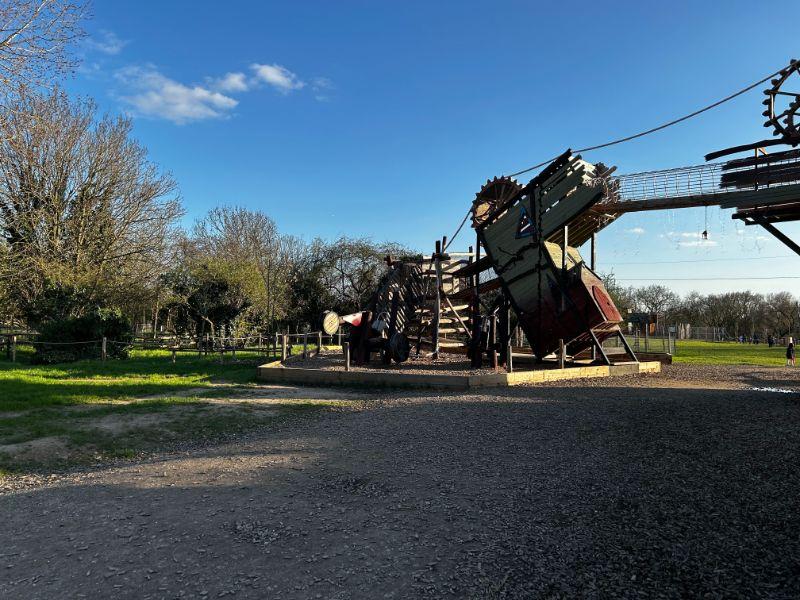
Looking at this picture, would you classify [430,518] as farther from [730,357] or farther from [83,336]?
[730,357]

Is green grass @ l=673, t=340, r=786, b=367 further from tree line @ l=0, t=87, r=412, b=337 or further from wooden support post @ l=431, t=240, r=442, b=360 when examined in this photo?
tree line @ l=0, t=87, r=412, b=337

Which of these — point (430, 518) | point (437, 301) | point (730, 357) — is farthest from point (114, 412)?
point (730, 357)

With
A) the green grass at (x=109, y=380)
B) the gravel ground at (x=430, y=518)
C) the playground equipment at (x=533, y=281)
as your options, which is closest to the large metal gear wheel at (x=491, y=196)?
the playground equipment at (x=533, y=281)

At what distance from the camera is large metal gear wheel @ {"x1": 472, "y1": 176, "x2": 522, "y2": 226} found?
1905cm

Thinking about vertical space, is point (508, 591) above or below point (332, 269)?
below

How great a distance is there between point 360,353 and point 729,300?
74595 millimetres

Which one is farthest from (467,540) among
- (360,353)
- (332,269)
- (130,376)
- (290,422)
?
(332,269)

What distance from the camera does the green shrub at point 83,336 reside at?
1967 cm

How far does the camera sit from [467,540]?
12.2 feet

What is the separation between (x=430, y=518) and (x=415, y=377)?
27.8 ft

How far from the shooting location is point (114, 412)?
896cm

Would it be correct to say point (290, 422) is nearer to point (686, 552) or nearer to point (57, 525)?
point (57, 525)

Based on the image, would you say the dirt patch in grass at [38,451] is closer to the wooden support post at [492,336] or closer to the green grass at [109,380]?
the green grass at [109,380]

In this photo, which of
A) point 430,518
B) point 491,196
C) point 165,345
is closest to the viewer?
point 430,518
